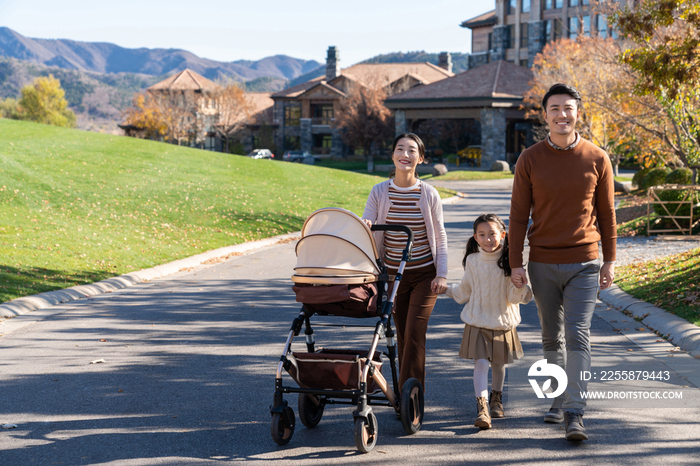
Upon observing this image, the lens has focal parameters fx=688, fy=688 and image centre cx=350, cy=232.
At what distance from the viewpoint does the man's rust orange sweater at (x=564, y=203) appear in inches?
177

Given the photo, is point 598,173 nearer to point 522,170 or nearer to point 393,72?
point 522,170

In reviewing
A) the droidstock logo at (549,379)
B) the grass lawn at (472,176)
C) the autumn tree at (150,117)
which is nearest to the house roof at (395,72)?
the autumn tree at (150,117)

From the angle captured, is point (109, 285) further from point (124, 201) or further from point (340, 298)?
point (124, 201)

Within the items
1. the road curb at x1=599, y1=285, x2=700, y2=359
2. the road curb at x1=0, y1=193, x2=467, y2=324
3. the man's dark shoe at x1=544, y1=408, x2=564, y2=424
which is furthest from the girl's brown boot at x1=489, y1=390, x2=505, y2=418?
the road curb at x1=0, y1=193, x2=467, y2=324

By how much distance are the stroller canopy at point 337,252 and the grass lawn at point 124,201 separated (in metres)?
6.22

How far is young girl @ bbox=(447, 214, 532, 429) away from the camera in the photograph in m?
4.74

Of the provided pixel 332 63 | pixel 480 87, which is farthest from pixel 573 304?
pixel 332 63

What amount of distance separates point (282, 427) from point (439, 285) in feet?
4.59

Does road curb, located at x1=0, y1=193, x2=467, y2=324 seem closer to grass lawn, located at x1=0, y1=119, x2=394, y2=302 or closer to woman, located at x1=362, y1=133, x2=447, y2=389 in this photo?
grass lawn, located at x1=0, y1=119, x2=394, y2=302

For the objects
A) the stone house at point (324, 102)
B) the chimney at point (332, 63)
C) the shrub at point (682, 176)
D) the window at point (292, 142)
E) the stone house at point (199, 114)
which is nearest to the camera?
the shrub at point (682, 176)

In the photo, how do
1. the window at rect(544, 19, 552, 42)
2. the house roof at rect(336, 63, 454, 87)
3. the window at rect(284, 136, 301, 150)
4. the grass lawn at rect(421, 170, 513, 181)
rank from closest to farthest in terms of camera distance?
the grass lawn at rect(421, 170, 513, 181)
the window at rect(544, 19, 552, 42)
the house roof at rect(336, 63, 454, 87)
the window at rect(284, 136, 301, 150)

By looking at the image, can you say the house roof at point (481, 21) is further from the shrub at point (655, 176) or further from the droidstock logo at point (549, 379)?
the droidstock logo at point (549, 379)

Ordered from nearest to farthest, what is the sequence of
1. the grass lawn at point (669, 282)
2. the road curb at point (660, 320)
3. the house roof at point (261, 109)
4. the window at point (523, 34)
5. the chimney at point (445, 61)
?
1. the road curb at point (660, 320)
2. the grass lawn at point (669, 282)
3. the window at point (523, 34)
4. the house roof at point (261, 109)
5. the chimney at point (445, 61)

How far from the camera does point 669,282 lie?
31.1 ft
